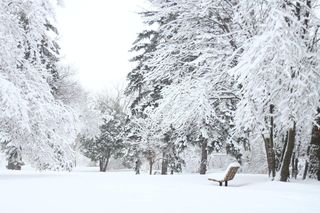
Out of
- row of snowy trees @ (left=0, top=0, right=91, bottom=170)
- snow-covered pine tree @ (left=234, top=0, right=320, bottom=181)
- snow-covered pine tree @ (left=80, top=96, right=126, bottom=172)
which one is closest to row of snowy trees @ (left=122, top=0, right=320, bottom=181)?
snow-covered pine tree @ (left=234, top=0, right=320, bottom=181)

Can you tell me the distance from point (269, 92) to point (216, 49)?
370 centimetres

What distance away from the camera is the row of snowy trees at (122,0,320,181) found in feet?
34.1

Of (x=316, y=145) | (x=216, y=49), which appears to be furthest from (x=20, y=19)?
(x=316, y=145)

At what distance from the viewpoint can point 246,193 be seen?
28.7ft

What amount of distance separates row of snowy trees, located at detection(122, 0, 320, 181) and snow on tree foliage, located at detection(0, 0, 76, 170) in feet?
12.7

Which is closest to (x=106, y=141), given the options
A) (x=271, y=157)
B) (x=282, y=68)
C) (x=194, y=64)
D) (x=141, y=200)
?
(x=194, y=64)

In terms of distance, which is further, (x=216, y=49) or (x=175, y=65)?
(x=175, y=65)

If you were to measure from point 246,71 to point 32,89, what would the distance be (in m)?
7.35

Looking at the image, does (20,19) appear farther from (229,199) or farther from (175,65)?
(229,199)

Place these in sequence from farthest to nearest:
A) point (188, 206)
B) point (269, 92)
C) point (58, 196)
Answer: point (269, 92) → point (58, 196) → point (188, 206)

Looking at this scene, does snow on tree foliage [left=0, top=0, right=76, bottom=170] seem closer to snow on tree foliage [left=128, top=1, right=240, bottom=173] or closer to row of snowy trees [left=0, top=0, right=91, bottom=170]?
row of snowy trees [left=0, top=0, right=91, bottom=170]

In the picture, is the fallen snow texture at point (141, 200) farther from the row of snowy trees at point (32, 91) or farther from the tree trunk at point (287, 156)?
the row of snowy trees at point (32, 91)

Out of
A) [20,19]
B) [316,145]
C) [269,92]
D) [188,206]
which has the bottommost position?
[188,206]

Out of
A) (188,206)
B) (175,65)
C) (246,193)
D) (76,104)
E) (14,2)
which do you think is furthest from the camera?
(76,104)
